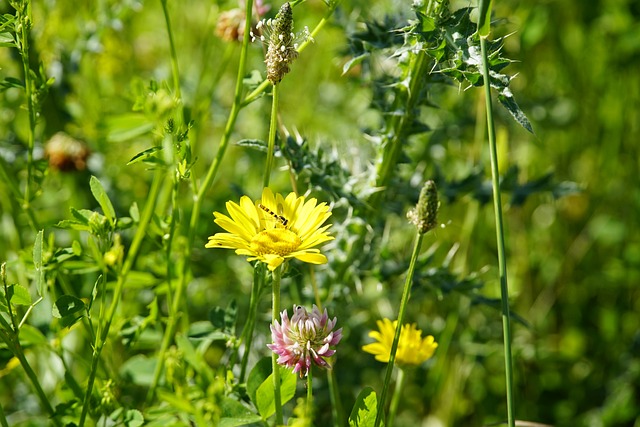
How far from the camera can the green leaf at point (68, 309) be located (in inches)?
46.8

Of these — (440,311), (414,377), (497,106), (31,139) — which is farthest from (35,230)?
(497,106)

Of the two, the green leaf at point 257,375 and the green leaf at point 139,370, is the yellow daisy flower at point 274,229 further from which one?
the green leaf at point 139,370

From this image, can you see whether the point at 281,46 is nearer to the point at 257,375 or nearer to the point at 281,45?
the point at 281,45

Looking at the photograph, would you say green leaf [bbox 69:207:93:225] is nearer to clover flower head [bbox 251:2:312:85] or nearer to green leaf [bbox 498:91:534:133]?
clover flower head [bbox 251:2:312:85]

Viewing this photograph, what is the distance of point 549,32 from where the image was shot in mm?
2785

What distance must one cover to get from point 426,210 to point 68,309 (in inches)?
24.3

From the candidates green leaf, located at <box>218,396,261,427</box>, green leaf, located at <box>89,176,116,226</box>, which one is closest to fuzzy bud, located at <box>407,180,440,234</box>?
green leaf, located at <box>218,396,261,427</box>

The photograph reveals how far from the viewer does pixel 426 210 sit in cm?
108

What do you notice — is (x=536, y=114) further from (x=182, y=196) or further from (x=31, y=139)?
(x=31, y=139)

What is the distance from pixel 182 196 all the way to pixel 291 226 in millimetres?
1117

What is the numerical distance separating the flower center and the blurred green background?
469 mm

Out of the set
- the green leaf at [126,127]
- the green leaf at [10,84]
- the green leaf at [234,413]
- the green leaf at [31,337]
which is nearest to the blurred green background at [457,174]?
the green leaf at [126,127]

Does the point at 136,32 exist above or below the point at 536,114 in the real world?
above

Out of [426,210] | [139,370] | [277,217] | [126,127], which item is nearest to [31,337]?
[139,370]
